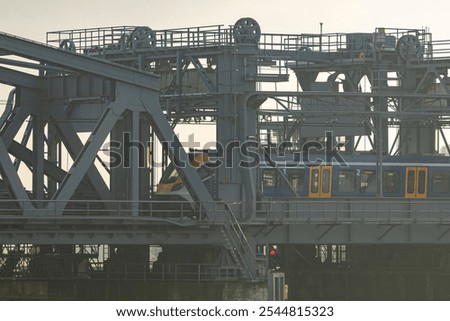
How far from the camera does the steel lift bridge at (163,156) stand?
228 feet

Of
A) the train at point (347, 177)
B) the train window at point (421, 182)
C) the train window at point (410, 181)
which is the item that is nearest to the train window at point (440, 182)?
the train at point (347, 177)

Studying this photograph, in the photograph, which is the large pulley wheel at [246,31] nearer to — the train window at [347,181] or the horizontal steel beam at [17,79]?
the train window at [347,181]

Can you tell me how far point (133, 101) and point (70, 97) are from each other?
11.7ft

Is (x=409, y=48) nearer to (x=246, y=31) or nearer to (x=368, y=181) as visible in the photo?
(x=368, y=181)

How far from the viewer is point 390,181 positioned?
85.2 metres

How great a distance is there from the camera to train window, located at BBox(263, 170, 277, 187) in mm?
82812

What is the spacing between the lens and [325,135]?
294ft

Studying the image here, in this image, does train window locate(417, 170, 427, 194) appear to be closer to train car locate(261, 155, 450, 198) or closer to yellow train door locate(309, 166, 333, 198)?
train car locate(261, 155, 450, 198)

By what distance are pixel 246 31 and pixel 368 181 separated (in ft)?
31.7

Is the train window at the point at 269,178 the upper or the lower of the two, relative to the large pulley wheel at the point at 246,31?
lower

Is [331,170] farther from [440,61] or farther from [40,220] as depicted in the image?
[40,220]

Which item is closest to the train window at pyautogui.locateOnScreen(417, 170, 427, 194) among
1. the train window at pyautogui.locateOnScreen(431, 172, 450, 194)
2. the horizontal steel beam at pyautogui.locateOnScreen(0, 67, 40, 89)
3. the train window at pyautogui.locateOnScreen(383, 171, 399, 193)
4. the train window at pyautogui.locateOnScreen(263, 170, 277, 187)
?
the train window at pyautogui.locateOnScreen(431, 172, 450, 194)

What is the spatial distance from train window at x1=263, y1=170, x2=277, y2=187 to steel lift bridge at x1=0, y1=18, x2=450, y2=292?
0.91 m

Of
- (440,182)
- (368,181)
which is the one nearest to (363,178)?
(368,181)
